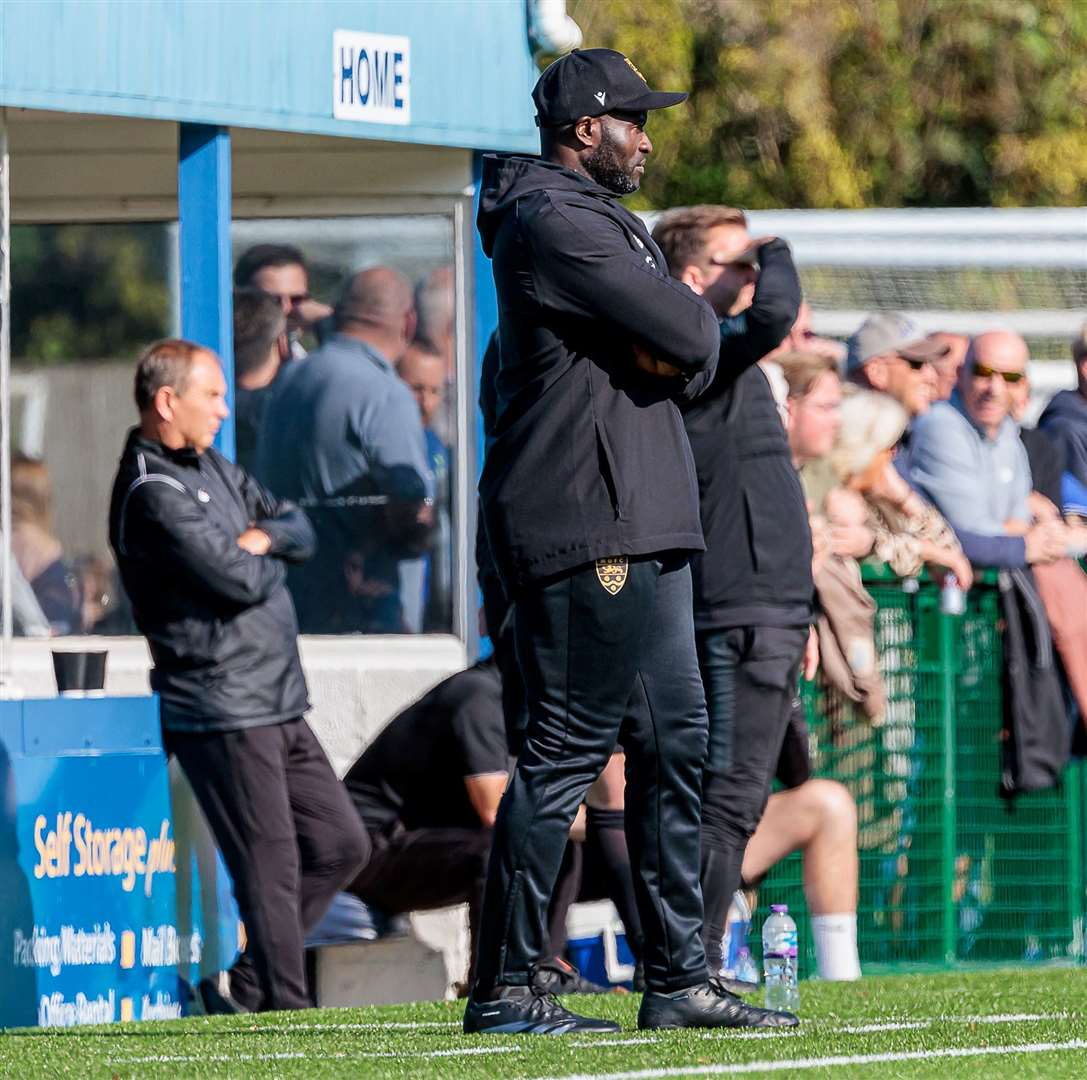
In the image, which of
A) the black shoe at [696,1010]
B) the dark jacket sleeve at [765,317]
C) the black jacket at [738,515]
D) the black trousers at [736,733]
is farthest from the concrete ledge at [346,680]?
the black shoe at [696,1010]

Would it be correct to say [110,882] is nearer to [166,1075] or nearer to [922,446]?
[166,1075]

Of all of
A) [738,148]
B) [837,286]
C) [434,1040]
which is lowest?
[434,1040]

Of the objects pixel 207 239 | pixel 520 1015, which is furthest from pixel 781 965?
pixel 207 239

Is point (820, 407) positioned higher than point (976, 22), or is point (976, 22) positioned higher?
point (976, 22)

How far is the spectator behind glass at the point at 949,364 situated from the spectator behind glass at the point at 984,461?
13 cm

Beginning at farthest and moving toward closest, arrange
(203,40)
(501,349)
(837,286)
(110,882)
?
(837,286) → (203,40) → (110,882) → (501,349)

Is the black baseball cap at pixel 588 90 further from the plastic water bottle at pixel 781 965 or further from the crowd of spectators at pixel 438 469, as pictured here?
the crowd of spectators at pixel 438 469

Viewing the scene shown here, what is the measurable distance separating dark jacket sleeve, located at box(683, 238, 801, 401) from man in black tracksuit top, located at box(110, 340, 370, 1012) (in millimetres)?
1756

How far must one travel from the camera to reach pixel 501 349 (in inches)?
255

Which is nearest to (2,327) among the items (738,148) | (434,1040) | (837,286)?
(434,1040)

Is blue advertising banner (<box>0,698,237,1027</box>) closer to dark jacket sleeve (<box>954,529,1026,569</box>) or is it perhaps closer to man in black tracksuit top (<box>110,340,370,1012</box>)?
man in black tracksuit top (<box>110,340,370,1012</box>)

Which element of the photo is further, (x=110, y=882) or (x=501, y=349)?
(x=110, y=882)

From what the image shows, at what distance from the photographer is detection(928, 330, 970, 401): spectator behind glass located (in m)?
11.1

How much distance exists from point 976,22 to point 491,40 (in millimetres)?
17974
